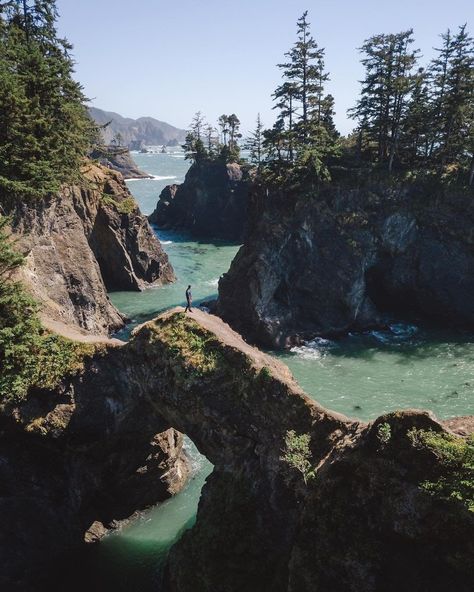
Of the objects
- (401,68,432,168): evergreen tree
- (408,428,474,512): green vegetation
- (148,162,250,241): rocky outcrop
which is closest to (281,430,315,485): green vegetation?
(408,428,474,512): green vegetation

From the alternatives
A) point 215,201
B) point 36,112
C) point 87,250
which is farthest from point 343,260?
point 215,201

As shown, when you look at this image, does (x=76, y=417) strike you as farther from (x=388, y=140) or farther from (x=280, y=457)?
(x=388, y=140)

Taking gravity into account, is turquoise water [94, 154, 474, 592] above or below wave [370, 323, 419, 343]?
below

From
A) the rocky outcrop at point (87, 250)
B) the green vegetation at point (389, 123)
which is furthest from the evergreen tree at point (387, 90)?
the rocky outcrop at point (87, 250)

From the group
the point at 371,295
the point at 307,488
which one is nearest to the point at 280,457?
the point at 307,488

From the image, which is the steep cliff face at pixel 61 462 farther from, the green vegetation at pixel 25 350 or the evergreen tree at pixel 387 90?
the evergreen tree at pixel 387 90

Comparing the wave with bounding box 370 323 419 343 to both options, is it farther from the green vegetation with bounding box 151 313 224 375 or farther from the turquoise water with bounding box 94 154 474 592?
the green vegetation with bounding box 151 313 224 375

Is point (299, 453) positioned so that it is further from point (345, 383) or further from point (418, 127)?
point (418, 127)
